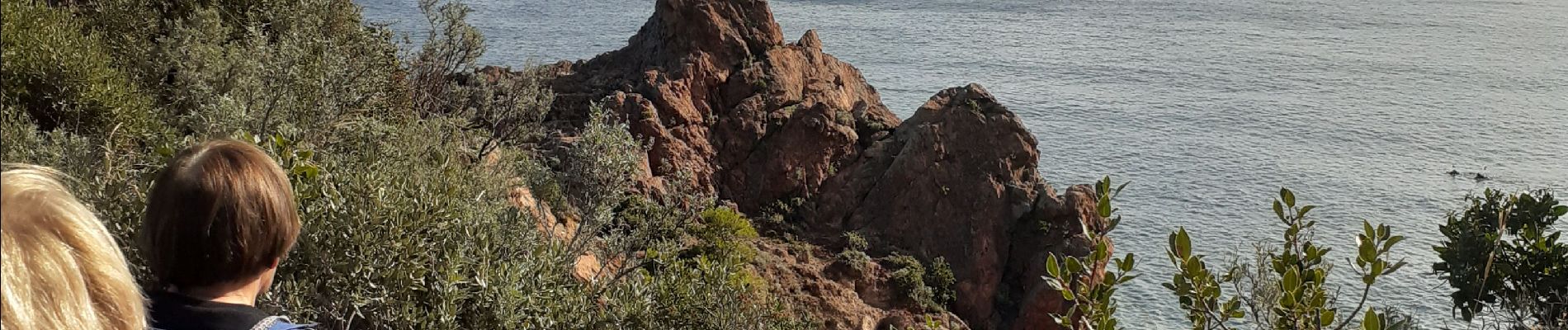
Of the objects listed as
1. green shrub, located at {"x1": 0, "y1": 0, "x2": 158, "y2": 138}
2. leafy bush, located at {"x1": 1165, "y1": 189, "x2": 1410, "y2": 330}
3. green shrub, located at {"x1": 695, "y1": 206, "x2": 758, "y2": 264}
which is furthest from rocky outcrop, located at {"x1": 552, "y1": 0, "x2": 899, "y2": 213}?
leafy bush, located at {"x1": 1165, "y1": 189, "x2": 1410, "y2": 330}

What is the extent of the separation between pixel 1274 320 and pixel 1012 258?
14338 mm

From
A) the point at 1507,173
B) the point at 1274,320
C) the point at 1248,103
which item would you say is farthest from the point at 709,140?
the point at 1248,103

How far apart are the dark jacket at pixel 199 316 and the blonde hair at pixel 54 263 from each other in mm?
882

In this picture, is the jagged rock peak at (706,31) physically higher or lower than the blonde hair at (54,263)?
lower

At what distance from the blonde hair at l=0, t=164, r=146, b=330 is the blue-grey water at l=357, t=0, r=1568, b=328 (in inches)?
918

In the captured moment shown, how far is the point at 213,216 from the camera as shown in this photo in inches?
82.0

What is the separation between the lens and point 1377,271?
3.30 m

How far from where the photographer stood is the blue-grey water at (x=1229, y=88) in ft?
96.1

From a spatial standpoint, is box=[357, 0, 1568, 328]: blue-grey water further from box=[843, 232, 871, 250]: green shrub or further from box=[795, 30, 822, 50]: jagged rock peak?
box=[795, 30, 822, 50]: jagged rock peak

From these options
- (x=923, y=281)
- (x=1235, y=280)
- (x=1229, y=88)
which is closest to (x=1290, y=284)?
(x=1235, y=280)

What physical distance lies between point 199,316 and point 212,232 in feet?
0.54

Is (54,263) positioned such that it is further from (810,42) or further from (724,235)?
(810,42)

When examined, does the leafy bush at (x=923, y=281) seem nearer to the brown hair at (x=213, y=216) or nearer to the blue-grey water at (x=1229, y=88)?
the blue-grey water at (x=1229, y=88)

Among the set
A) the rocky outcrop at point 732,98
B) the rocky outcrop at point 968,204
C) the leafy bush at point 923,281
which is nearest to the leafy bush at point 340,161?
the leafy bush at point 923,281
